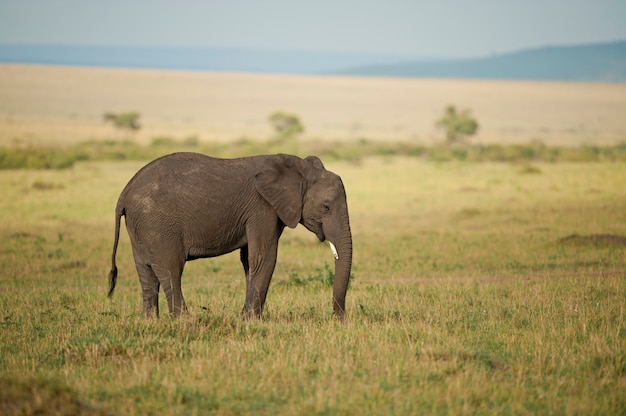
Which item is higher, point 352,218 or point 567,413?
point 567,413

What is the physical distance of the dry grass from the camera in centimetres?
9056

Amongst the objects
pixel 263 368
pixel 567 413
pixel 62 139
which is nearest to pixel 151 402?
pixel 263 368

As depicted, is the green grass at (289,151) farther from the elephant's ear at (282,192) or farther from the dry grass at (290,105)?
the elephant's ear at (282,192)

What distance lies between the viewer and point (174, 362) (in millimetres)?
8969

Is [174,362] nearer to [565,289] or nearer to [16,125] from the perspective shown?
[565,289]

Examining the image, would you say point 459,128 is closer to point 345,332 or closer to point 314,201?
point 314,201

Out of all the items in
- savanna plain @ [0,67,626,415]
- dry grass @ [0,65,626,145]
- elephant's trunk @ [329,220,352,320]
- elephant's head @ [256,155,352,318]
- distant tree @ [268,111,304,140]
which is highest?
elephant's head @ [256,155,352,318]

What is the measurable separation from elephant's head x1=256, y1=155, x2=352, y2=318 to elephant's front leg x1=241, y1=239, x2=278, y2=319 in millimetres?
400

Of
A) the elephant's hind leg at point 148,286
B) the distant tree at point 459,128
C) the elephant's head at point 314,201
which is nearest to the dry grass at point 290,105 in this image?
the distant tree at point 459,128

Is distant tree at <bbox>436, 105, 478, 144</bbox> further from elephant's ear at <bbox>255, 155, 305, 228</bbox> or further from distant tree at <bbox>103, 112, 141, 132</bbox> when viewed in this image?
A: elephant's ear at <bbox>255, 155, 305, 228</bbox>

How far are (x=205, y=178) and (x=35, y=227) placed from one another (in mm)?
15561

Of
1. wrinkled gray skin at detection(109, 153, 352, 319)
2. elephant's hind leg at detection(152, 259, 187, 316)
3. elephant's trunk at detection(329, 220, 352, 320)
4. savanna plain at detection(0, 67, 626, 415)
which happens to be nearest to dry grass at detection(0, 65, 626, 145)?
savanna plain at detection(0, 67, 626, 415)

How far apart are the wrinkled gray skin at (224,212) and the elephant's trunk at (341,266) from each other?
0.02 meters

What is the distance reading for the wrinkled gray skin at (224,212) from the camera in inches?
441
